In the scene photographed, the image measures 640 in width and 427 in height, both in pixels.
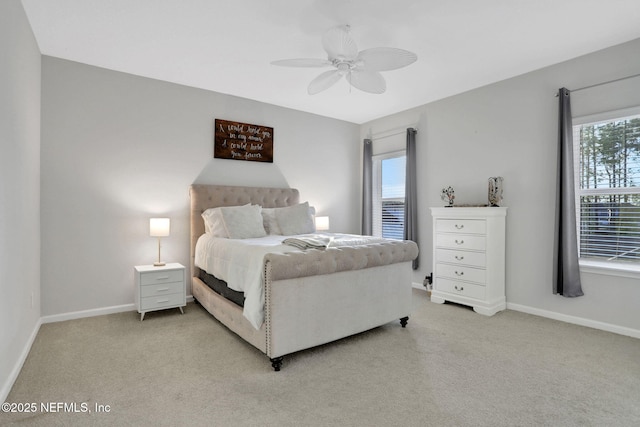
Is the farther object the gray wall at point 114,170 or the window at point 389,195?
the window at point 389,195

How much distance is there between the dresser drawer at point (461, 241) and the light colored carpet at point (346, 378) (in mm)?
881

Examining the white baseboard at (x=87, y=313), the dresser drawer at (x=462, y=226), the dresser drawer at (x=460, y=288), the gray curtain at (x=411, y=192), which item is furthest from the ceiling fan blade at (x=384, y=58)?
the white baseboard at (x=87, y=313)

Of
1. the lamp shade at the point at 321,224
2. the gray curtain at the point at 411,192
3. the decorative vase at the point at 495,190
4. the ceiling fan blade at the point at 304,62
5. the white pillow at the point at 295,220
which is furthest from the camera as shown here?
the lamp shade at the point at 321,224

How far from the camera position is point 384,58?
2500 millimetres

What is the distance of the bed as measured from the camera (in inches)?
88.1

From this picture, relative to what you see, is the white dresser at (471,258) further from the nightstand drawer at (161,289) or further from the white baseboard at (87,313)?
the white baseboard at (87,313)

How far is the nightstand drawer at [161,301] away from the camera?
3260 mm

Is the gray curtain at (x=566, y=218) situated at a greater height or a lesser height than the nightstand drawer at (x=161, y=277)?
greater

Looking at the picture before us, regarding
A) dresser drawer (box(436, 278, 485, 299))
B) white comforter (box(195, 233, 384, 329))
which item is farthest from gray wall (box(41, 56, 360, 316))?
dresser drawer (box(436, 278, 485, 299))

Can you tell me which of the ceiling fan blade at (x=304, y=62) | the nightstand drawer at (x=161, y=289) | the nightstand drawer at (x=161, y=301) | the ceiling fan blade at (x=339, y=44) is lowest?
the nightstand drawer at (x=161, y=301)

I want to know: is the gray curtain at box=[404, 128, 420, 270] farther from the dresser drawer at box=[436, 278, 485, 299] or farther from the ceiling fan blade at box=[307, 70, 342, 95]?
the ceiling fan blade at box=[307, 70, 342, 95]

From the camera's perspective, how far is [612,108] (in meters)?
Answer: 3.02

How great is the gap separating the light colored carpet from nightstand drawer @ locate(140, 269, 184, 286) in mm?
442

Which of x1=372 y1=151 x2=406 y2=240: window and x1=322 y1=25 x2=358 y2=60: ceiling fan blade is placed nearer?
x1=322 y1=25 x2=358 y2=60: ceiling fan blade
